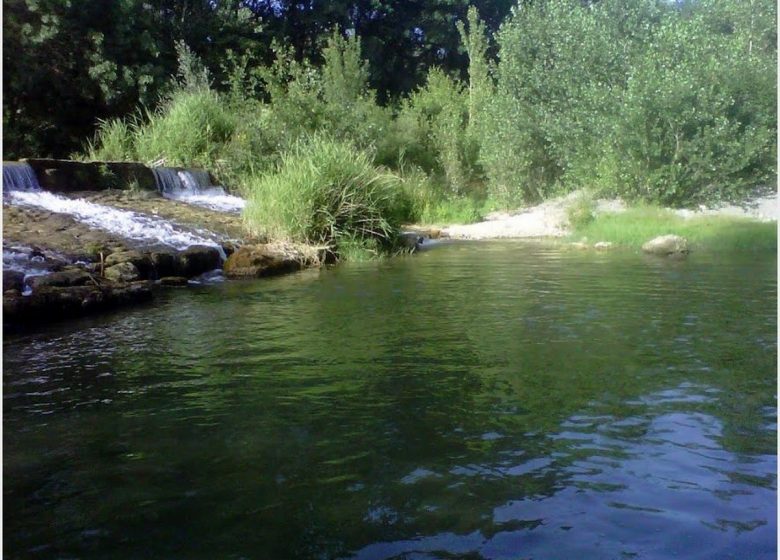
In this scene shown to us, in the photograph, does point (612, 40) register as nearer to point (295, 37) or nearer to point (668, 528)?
point (295, 37)

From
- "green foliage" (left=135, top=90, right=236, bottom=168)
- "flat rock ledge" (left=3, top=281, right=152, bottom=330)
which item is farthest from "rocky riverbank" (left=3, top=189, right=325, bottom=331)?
"green foliage" (left=135, top=90, right=236, bottom=168)

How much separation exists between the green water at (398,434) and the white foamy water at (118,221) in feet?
16.2

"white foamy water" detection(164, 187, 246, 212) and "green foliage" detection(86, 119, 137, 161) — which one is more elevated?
"green foliage" detection(86, 119, 137, 161)

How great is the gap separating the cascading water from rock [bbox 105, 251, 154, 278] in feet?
18.2

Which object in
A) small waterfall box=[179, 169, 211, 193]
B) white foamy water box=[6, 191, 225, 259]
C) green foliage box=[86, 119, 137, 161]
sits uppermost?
green foliage box=[86, 119, 137, 161]

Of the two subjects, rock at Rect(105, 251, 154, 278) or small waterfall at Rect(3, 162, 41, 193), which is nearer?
rock at Rect(105, 251, 154, 278)

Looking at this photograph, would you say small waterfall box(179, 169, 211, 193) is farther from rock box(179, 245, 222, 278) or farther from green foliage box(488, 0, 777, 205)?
green foliage box(488, 0, 777, 205)

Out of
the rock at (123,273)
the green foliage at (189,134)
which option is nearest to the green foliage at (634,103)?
the green foliage at (189,134)

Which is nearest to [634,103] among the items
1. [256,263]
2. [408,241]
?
[408,241]

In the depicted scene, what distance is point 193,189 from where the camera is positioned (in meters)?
19.2

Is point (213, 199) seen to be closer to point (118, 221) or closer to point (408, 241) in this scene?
point (118, 221)

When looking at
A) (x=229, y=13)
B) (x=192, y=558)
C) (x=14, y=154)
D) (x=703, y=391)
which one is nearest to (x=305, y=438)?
(x=192, y=558)

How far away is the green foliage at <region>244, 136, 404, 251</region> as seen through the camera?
1489 centimetres

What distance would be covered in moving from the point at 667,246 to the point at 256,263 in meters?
7.48
